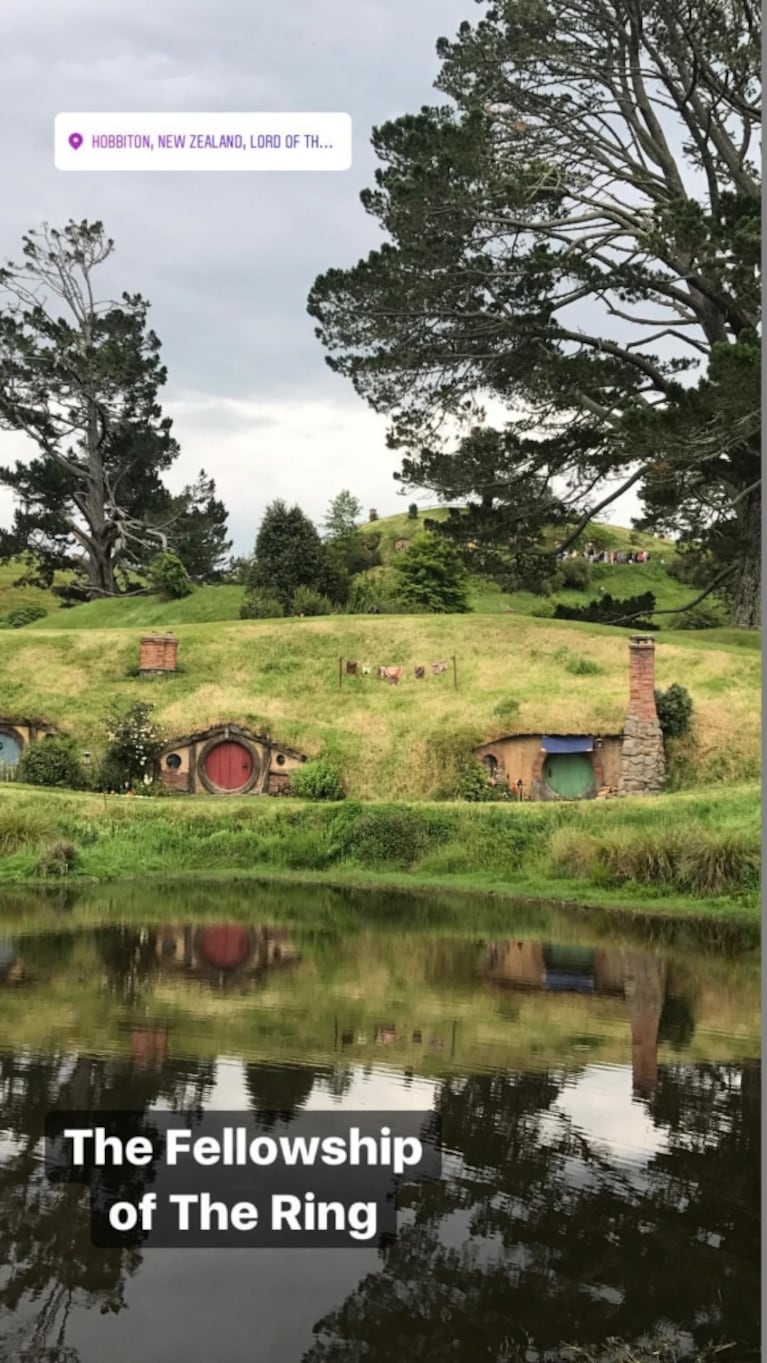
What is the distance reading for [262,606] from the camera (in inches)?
1690

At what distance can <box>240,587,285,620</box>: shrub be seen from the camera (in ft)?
140

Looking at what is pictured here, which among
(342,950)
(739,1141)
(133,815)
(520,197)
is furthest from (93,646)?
(739,1141)

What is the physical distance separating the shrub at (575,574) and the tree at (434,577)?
48.3ft

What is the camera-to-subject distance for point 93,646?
3603 centimetres

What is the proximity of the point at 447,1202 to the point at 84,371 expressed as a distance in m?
43.7

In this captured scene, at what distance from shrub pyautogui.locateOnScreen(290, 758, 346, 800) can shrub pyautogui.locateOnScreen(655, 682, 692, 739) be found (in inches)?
334

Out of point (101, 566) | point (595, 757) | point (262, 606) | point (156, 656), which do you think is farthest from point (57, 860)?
point (101, 566)

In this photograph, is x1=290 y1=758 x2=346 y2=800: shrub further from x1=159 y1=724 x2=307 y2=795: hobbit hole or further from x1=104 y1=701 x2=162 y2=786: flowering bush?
x1=104 y1=701 x2=162 y2=786: flowering bush

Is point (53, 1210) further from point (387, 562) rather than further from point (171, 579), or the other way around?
point (387, 562)

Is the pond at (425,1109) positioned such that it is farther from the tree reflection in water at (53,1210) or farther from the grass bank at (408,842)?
the grass bank at (408,842)

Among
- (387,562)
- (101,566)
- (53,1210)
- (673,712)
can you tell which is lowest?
(53,1210)

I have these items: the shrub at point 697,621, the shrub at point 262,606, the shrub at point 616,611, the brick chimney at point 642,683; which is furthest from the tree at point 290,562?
the brick chimney at point 642,683

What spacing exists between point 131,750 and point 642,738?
518 inches

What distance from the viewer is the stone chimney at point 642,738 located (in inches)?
1082
